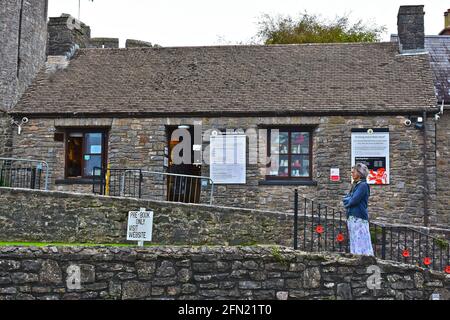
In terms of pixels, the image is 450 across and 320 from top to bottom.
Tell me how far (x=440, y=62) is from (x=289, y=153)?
21.3ft

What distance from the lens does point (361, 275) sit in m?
9.06

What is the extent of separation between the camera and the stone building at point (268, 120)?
1797cm

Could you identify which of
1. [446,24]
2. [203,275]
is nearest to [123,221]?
[203,275]

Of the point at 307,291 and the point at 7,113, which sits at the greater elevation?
the point at 7,113

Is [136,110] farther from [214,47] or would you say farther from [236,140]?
[214,47]

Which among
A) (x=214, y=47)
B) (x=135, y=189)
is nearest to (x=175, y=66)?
(x=214, y=47)

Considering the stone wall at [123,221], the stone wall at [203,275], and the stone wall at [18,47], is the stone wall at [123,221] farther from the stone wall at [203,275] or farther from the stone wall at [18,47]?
the stone wall at [18,47]

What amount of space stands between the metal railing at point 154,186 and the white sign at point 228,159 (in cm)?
39

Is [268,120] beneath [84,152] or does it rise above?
above

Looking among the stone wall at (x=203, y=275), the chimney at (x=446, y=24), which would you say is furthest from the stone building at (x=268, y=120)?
the stone wall at (x=203, y=275)

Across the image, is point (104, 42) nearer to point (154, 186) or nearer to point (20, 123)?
point (20, 123)

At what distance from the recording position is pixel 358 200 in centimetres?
1059

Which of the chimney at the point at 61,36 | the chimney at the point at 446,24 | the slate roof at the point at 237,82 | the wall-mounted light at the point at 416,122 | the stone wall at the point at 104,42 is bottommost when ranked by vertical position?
the wall-mounted light at the point at 416,122

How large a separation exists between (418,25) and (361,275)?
13.5m
